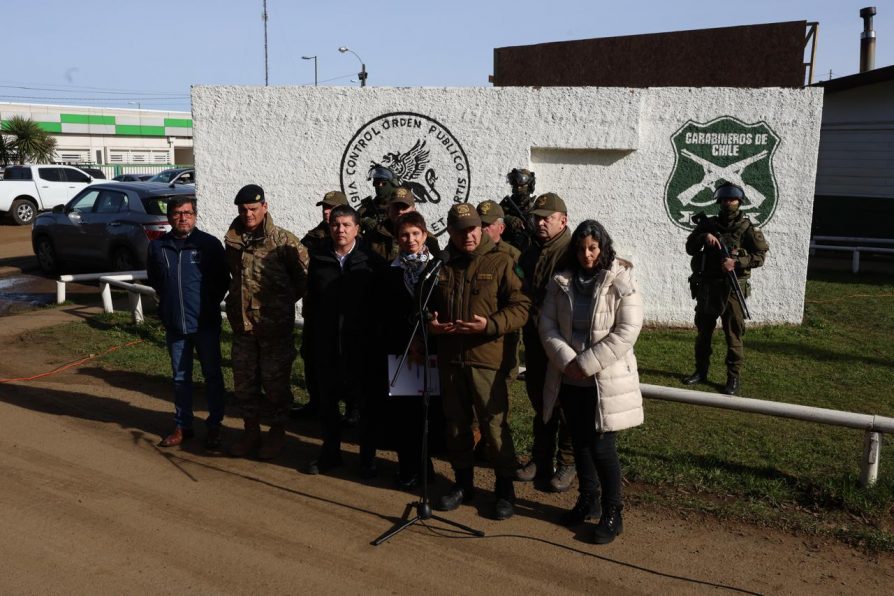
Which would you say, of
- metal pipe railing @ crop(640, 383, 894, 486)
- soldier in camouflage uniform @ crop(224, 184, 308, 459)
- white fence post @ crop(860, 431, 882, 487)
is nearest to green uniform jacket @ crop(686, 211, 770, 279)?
metal pipe railing @ crop(640, 383, 894, 486)

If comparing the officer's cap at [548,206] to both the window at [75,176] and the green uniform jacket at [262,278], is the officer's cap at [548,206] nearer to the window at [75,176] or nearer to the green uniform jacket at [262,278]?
the green uniform jacket at [262,278]

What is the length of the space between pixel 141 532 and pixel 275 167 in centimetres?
611

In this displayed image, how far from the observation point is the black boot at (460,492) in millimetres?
4992

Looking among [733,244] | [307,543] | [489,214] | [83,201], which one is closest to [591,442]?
[307,543]

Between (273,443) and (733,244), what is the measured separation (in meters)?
4.48

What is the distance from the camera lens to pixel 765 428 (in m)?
6.40

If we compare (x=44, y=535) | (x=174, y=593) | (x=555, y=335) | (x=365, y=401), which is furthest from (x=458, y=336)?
(x=44, y=535)

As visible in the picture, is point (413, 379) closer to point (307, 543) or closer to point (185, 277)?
point (307, 543)

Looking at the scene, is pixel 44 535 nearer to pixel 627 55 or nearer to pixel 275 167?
pixel 275 167

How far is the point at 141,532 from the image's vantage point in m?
4.66

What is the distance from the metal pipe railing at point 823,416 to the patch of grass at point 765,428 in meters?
0.15

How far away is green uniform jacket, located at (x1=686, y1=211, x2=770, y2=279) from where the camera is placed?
24.7 ft

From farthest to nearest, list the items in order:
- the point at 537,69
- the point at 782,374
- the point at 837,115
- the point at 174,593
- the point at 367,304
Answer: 1. the point at 837,115
2. the point at 537,69
3. the point at 782,374
4. the point at 367,304
5. the point at 174,593

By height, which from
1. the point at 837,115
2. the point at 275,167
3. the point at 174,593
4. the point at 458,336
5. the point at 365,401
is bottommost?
the point at 174,593
